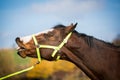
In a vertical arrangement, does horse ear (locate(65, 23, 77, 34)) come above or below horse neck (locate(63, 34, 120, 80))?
above

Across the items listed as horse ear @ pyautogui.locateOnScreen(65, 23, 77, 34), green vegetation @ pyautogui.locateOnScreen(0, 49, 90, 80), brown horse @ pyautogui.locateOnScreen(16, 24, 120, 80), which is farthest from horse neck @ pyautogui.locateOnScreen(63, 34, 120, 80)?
green vegetation @ pyautogui.locateOnScreen(0, 49, 90, 80)

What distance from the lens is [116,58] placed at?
4.07 m

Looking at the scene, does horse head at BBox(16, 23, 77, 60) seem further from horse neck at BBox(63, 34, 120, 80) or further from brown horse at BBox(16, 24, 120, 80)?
horse neck at BBox(63, 34, 120, 80)

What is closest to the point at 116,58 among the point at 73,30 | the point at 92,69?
the point at 92,69

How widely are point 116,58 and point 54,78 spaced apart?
21.5 metres

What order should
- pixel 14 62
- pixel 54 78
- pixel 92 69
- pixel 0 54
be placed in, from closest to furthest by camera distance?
1. pixel 92 69
2. pixel 0 54
3. pixel 14 62
4. pixel 54 78

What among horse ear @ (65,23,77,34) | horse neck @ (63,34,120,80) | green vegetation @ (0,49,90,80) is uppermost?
horse ear @ (65,23,77,34)

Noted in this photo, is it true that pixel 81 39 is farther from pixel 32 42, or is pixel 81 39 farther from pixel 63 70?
pixel 63 70

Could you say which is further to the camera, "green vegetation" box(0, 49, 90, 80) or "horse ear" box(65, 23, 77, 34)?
"green vegetation" box(0, 49, 90, 80)

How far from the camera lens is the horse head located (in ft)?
13.4

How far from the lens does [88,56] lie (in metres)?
4.06

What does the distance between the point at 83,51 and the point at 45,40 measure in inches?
22.0

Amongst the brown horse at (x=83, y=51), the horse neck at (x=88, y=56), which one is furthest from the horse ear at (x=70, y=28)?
the horse neck at (x=88, y=56)

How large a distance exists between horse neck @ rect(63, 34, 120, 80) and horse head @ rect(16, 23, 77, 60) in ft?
0.49
